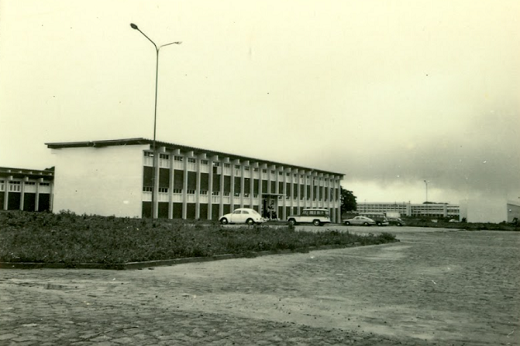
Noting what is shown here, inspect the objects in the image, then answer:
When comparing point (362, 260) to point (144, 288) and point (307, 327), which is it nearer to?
point (144, 288)

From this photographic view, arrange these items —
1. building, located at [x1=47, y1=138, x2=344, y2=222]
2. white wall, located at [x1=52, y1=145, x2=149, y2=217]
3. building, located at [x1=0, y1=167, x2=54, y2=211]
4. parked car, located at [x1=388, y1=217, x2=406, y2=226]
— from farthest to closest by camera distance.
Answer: parked car, located at [x1=388, y1=217, x2=406, y2=226], building, located at [x1=0, y1=167, x2=54, y2=211], building, located at [x1=47, y1=138, x2=344, y2=222], white wall, located at [x1=52, y1=145, x2=149, y2=217]

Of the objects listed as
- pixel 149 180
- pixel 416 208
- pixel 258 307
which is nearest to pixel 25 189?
pixel 149 180

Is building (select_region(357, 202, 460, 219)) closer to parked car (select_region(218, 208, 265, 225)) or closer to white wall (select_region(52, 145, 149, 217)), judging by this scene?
parked car (select_region(218, 208, 265, 225))

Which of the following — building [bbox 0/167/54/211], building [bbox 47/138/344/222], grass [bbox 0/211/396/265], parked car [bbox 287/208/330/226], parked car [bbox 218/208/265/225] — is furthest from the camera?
building [bbox 0/167/54/211]

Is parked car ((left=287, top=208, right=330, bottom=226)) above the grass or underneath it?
above

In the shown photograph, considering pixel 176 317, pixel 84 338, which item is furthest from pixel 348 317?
pixel 84 338

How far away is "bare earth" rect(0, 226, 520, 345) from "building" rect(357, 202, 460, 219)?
169468mm

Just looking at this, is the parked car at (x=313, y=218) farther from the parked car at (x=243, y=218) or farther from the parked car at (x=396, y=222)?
the parked car at (x=396, y=222)

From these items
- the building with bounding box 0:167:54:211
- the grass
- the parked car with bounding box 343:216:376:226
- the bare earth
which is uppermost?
the building with bounding box 0:167:54:211

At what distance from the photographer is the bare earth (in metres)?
5.80

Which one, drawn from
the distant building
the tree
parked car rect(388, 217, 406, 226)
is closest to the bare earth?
parked car rect(388, 217, 406, 226)

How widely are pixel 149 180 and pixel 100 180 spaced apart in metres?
6.53

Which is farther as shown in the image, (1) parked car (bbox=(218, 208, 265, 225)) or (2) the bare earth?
(1) parked car (bbox=(218, 208, 265, 225))

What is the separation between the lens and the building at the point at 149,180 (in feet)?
172
